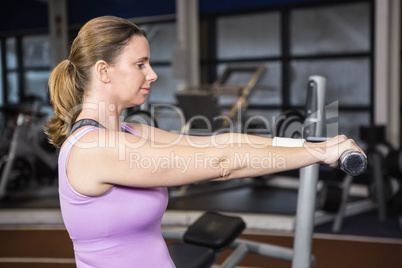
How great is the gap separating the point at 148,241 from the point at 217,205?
2.79 meters

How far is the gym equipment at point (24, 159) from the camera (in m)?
4.16

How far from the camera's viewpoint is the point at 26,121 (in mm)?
4578

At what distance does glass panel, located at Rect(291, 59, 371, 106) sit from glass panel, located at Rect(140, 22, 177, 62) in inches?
70.3

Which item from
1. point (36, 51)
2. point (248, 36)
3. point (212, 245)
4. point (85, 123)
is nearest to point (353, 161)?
point (85, 123)

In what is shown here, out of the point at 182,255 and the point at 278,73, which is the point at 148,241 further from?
the point at 278,73

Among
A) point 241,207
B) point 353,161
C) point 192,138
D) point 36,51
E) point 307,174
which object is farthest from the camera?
point 36,51

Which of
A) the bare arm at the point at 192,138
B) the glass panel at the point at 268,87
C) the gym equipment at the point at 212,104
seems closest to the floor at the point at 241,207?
the gym equipment at the point at 212,104

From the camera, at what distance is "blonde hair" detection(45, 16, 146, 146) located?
1019 millimetres

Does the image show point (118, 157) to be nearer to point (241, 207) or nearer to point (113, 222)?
point (113, 222)

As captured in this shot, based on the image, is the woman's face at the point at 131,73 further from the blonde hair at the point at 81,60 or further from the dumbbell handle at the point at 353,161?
the dumbbell handle at the point at 353,161

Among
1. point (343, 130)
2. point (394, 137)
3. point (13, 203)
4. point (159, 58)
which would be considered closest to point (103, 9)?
point (159, 58)

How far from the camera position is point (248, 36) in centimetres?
507

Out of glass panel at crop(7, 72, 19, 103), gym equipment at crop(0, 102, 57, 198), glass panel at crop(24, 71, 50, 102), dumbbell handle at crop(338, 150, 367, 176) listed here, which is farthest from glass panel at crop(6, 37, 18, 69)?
dumbbell handle at crop(338, 150, 367, 176)

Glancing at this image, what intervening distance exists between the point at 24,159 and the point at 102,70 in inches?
151
